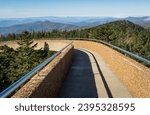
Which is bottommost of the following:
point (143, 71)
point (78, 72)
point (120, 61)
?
point (78, 72)

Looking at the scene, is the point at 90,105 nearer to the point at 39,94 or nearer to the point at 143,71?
the point at 39,94

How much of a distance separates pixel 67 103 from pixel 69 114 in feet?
1.31

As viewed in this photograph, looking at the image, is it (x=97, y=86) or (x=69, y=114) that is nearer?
(x=69, y=114)

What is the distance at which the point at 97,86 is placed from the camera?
14602mm

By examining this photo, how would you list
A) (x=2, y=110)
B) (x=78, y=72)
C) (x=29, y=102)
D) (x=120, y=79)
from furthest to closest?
(x=78, y=72) → (x=120, y=79) → (x=29, y=102) → (x=2, y=110)

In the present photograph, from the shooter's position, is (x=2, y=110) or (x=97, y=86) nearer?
(x=2, y=110)

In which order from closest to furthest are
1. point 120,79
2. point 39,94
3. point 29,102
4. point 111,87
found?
point 29,102
point 39,94
point 111,87
point 120,79

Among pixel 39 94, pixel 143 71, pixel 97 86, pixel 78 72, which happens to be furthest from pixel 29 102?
pixel 78 72

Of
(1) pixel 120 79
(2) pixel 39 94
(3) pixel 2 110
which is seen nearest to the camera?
(3) pixel 2 110

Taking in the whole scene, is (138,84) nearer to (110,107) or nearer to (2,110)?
(110,107)

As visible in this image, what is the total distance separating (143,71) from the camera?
10.6 metres

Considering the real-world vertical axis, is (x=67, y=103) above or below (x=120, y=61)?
above

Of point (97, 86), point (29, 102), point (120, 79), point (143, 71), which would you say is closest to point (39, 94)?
point (29, 102)

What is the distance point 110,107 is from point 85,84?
→ 8951 millimetres
